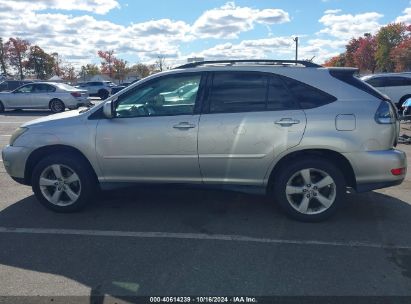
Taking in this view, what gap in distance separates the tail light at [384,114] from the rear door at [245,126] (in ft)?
2.58

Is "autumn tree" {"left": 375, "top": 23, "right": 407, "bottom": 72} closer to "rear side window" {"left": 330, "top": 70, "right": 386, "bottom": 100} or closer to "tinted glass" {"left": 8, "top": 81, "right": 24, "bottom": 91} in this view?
"tinted glass" {"left": 8, "top": 81, "right": 24, "bottom": 91}

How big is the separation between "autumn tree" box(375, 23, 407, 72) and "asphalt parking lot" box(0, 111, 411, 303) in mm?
63026

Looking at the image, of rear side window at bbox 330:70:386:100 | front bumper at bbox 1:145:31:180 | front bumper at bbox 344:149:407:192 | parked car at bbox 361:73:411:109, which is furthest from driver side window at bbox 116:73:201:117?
parked car at bbox 361:73:411:109

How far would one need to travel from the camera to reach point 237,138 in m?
4.55

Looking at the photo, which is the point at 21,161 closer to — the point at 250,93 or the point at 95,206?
the point at 95,206

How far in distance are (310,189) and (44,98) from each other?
56.6 feet

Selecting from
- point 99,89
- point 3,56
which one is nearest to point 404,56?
point 99,89

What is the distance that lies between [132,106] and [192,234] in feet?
5.41

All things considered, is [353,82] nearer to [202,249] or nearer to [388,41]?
[202,249]

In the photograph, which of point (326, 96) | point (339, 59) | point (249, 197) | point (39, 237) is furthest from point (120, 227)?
point (339, 59)

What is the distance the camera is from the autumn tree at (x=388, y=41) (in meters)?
61.8

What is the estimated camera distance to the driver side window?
480cm

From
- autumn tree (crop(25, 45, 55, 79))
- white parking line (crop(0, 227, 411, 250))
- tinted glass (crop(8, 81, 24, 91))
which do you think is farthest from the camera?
autumn tree (crop(25, 45, 55, 79))

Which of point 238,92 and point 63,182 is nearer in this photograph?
point 238,92
